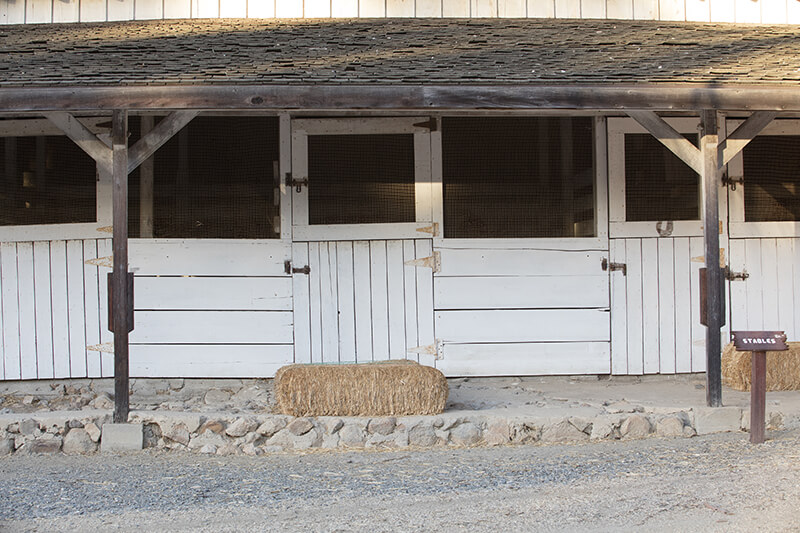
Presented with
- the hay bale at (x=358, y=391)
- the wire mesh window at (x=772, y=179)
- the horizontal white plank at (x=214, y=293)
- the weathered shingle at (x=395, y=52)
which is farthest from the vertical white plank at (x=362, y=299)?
the wire mesh window at (x=772, y=179)

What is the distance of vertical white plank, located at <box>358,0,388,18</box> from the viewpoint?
→ 787 centimetres

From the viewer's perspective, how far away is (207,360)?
22.6 feet

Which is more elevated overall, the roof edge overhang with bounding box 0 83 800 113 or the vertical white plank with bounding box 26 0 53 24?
the vertical white plank with bounding box 26 0 53 24

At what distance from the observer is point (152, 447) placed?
5574mm

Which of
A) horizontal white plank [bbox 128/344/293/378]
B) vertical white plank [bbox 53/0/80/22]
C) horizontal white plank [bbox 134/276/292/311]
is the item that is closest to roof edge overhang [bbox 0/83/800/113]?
horizontal white plank [bbox 134/276/292/311]

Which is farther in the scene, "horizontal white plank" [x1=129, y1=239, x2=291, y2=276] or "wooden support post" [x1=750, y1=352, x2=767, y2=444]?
"horizontal white plank" [x1=129, y1=239, x2=291, y2=276]

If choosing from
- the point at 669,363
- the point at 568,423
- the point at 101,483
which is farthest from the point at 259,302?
the point at 669,363

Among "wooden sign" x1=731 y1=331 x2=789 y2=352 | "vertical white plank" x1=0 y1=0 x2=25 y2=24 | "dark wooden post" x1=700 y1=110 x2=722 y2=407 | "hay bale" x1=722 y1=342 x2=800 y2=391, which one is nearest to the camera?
"wooden sign" x1=731 y1=331 x2=789 y2=352

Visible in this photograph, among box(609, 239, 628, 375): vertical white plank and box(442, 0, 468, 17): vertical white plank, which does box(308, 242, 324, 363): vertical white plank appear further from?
box(442, 0, 468, 17): vertical white plank

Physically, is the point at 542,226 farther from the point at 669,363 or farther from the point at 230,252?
the point at 230,252

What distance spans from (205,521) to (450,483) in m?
1.46

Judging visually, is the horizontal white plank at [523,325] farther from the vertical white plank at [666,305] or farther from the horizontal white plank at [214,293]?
the horizontal white plank at [214,293]

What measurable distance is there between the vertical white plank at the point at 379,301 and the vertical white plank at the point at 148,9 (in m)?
3.34

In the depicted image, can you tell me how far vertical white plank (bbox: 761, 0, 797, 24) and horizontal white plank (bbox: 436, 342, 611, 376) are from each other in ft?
12.5
